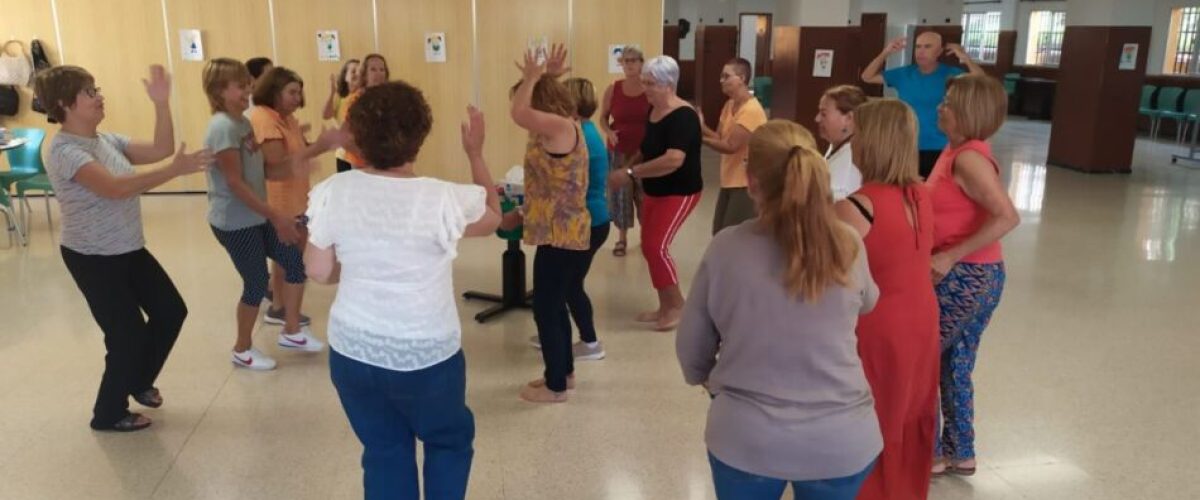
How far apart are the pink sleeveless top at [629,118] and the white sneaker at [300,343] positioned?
88.7 inches

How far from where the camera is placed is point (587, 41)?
324 inches

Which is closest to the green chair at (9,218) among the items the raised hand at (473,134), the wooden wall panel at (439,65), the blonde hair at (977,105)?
the wooden wall panel at (439,65)

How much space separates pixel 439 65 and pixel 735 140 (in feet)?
15.3

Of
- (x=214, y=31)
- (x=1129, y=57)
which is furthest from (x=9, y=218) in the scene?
(x=1129, y=57)

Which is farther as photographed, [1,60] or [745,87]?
[1,60]

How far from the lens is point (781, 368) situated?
1664mm

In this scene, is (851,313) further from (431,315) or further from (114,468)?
(114,468)

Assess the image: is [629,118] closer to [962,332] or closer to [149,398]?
[962,332]

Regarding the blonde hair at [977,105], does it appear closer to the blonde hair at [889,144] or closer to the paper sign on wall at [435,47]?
the blonde hair at [889,144]

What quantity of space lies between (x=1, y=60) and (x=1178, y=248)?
10.4 meters

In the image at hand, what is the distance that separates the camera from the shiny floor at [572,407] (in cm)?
301

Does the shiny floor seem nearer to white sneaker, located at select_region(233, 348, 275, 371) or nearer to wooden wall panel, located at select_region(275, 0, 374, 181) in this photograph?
white sneaker, located at select_region(233, 348, 275, 371)

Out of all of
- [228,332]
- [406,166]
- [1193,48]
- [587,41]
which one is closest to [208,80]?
[228,332]

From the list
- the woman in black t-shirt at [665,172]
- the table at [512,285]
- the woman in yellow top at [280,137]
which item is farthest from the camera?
the table at [512,285]
